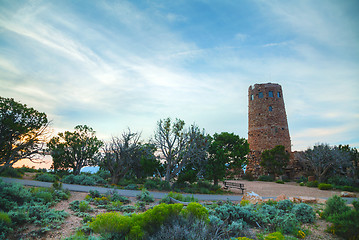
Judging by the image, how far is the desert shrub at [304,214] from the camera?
291 inches

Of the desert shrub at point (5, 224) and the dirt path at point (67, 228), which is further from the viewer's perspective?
the dirt path at point (67, 228)

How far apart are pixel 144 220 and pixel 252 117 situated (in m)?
37.3

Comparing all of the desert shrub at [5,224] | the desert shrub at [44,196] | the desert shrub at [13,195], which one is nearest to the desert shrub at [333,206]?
the desert shrub at [5,224]

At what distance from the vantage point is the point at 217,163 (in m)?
19.2

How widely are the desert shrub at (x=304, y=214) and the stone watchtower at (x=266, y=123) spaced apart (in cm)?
2952

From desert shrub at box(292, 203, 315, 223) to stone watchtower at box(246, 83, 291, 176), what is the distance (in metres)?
29.5

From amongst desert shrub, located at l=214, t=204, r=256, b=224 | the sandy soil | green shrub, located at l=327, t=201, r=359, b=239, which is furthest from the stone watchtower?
desert shrub, located at l=214, t=204, r=256, b=224

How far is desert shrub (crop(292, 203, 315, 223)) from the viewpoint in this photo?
7.39 meters

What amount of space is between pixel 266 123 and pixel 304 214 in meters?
31.1

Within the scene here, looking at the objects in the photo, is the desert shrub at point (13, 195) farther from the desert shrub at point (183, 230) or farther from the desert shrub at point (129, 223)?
the desert shrub at point (183, 230)

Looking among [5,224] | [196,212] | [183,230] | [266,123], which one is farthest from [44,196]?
[266,123]

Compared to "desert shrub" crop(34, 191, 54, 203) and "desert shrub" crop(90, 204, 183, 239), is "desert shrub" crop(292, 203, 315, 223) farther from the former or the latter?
"desert shrub" crop(34, 191, 54, 203)

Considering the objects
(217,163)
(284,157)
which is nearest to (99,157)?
(217,163)

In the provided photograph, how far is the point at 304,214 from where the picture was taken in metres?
7.66
